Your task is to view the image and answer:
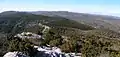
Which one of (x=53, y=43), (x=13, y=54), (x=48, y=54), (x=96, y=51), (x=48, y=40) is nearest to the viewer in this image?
(x=13, y=54)

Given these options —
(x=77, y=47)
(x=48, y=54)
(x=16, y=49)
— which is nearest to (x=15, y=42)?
(x=16, y=49)

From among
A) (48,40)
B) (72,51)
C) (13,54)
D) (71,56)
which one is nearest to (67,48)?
(72,51)

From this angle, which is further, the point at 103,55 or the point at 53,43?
the point at 53,43

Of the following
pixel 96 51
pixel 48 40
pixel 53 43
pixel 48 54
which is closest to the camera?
pixel 48 54

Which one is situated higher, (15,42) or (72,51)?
(15,42)

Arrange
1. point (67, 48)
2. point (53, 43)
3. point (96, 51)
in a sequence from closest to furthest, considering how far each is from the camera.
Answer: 1. point (96, 51)
2. point (67, 48)
3. point (53, 43)

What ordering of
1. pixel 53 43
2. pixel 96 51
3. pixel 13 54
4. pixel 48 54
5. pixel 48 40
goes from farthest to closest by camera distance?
pixel 48 40 → pixel 53 43 → pixel 96 51 → pixel 48 54 → pixel 13 54

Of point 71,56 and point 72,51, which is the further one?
point 72,51

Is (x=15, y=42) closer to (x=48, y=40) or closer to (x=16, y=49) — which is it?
(x=16, y=49)

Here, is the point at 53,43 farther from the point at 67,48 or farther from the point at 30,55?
the point at 30,55
